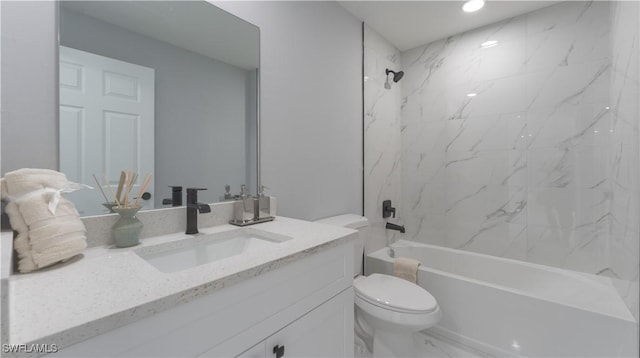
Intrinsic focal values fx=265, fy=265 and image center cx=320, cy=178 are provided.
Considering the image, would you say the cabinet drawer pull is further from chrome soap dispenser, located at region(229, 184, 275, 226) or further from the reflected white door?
the reflected white door

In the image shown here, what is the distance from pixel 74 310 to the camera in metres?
0.49

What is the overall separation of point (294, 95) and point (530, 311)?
191cm

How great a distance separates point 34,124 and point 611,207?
2927 millimetres

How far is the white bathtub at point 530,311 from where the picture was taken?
138 cm

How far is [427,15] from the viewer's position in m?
2.10

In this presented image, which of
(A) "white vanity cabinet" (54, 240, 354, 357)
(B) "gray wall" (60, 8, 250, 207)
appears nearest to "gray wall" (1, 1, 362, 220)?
(B) "gray wall" (60, 8, 250, 207)

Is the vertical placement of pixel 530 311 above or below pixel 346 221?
below

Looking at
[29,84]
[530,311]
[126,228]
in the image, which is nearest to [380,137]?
[530,311]

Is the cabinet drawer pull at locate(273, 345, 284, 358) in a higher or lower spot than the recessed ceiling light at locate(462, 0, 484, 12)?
lower

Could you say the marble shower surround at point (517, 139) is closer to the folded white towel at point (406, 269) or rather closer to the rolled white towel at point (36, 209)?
the folded white towel at point (406, 269)

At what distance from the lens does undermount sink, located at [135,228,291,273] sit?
932 millimetres

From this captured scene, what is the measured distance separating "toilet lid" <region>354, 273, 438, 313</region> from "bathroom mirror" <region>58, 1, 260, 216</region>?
93 cm

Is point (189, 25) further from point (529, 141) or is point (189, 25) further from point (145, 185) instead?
point (529, 141)

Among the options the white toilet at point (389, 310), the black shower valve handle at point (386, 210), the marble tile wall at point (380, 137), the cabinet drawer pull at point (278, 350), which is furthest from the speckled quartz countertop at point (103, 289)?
the black shower valve handle at point (386, 210)
